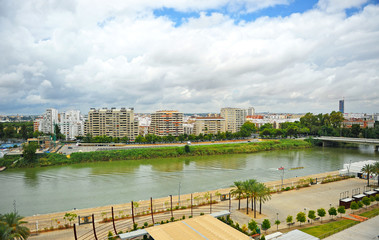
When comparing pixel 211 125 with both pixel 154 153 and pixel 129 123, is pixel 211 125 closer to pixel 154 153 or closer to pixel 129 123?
pixel 129 123

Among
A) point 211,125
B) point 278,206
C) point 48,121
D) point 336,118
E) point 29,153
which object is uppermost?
point 336,118

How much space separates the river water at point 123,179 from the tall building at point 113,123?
17.6 metres

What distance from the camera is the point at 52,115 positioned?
54.3m

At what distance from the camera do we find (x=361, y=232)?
7773mm

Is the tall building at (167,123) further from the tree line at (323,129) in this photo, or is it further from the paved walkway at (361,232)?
the paved walkway at (361,232)

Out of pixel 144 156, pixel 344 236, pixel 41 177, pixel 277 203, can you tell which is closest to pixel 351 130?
pixel 144 156

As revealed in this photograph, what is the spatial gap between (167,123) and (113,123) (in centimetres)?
953

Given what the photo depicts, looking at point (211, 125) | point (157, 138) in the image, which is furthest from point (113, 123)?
point (211, 125)

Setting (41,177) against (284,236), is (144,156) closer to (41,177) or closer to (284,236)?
(41,177)

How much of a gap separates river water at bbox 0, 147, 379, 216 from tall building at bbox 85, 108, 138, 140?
57.6ft

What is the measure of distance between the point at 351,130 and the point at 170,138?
2803cm

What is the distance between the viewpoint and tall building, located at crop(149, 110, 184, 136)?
47.0 meters

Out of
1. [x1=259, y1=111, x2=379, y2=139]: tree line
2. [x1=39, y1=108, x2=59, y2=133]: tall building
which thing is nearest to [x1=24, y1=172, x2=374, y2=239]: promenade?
[x1=259, y1=111, x2=379, y2=139]: tree line

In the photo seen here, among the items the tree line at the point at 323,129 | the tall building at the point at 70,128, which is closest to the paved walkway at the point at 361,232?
the tree line at the point at 323,129
